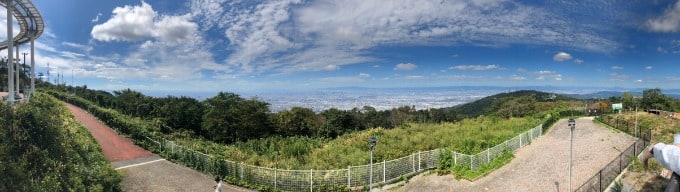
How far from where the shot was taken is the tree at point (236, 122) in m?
37.4

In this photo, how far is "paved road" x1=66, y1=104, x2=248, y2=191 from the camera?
14500 mm

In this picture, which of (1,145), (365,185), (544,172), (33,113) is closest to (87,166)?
(33,113)

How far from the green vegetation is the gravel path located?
1016 centimetres

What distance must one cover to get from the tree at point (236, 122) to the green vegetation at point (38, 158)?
2629cm

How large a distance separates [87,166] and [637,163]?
56.8 ft

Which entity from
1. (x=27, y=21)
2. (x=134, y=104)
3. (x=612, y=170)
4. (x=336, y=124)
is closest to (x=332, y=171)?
(x=612, y=170)

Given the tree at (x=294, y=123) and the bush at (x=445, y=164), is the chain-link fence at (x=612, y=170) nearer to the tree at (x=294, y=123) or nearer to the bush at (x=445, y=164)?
the bush at (x=445, y=164)

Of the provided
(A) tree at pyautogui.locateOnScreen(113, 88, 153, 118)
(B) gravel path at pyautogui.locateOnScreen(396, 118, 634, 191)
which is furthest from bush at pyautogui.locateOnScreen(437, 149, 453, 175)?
(A) tree at pyautogui.locateOnScreen(113, 88, 153, 118)

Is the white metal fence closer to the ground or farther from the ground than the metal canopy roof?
closer to the ground

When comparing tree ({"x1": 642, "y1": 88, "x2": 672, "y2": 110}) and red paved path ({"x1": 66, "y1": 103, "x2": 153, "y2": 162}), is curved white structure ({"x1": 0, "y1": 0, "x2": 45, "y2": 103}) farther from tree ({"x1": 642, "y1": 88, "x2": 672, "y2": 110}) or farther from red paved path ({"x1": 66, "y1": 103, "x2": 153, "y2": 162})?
tree ({"x1": 642, "y1": 88, "x2": 672, "y2": 110})

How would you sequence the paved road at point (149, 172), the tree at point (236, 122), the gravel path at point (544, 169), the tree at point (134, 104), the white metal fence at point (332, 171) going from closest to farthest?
the gravel path at point (544, 169) → the white metal fence at point (332, 171) → the paved road at point (149, 172) → the tree at point (236, 122) → the tree at point (134, 104)

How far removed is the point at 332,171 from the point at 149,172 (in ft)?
28.9

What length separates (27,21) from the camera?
2133 centimetres

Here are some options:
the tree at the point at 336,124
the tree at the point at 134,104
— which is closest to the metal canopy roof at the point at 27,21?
the tree at the point at 134,104
